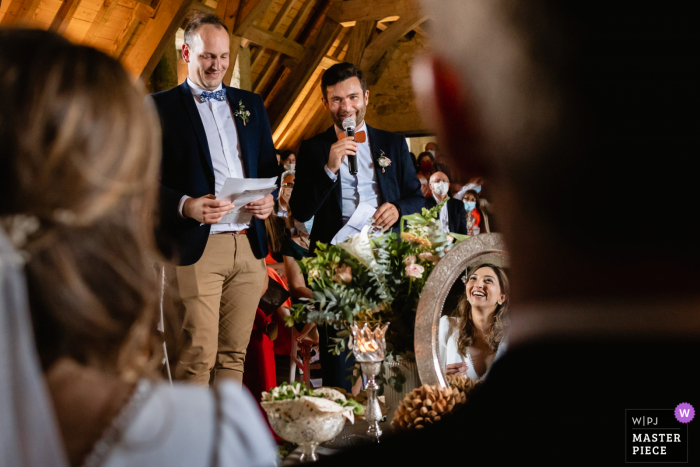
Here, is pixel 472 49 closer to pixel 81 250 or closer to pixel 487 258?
pixel 81 250

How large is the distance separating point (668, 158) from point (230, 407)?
0.44 m

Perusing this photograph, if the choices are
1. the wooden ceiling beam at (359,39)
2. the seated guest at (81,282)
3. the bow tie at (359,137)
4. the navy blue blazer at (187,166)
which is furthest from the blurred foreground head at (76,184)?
the wooden ceiling beam at (359,39)

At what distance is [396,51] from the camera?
1322cm

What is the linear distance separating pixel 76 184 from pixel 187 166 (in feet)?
6.57

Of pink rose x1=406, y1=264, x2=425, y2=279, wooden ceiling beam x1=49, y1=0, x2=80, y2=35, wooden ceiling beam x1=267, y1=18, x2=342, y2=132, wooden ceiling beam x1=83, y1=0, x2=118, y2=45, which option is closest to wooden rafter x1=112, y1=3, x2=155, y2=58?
wooden ceiling beam x1=83, y1=0, x2=118, y2=45

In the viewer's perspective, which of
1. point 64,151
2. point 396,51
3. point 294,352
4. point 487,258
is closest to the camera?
point 64,151

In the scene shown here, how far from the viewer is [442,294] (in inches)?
62.8

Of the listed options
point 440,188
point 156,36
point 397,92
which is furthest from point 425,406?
point 397,92

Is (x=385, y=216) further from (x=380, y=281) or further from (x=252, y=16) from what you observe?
(x=252, y=16)

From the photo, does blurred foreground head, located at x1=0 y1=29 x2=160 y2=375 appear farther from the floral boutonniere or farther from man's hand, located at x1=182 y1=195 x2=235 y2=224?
the floral boutonniere

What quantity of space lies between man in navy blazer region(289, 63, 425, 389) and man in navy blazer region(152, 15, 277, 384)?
22cm

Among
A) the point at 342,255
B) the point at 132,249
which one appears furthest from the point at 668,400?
the point at 342,255

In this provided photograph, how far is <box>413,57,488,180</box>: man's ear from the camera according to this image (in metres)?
0.45

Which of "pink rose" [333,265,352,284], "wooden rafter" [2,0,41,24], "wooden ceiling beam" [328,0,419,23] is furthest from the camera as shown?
"wooden ceiling beam" [328,0,419,23]
